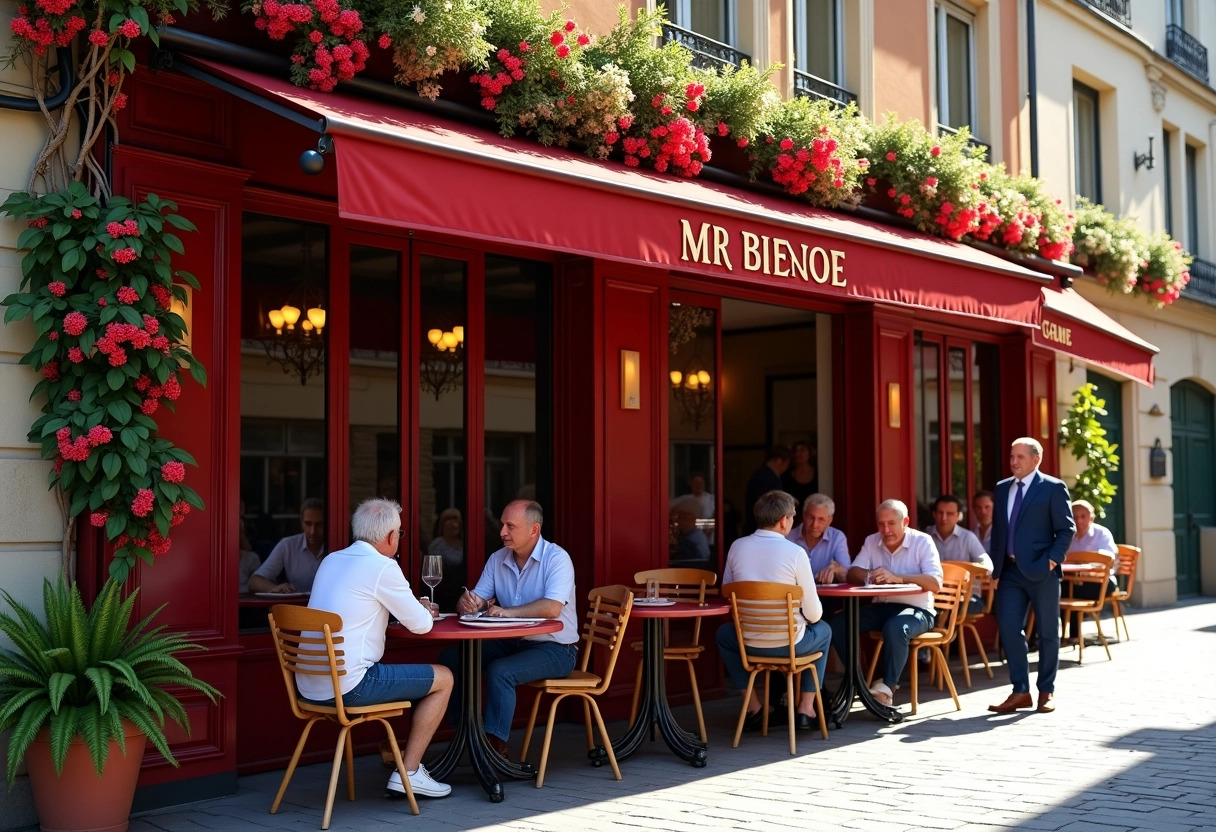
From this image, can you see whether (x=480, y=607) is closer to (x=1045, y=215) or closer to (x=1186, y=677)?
(x=1186, y=677)

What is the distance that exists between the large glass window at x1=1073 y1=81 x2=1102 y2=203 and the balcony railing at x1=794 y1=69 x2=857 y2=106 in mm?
5396

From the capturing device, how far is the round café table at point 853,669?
26.0 ft

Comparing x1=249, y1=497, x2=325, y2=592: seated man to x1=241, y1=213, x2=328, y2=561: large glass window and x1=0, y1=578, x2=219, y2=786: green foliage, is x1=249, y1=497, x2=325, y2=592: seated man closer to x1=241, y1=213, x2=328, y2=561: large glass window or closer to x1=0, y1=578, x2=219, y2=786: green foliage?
x1=241, y1=213, x2=328, y2=561: large glass window

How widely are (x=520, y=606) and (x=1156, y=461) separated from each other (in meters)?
11.8

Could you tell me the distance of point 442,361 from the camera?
770 centimetres

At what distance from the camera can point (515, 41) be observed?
7352 mm

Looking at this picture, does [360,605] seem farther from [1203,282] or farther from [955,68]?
[1203,282]

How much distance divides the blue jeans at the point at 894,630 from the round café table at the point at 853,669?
0.19 ft

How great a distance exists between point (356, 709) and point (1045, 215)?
9.10m

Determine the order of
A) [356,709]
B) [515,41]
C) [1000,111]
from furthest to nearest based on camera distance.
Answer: [1000,111], [515,41], [356,709]

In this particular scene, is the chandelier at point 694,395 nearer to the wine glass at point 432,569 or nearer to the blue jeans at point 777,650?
the blue jeans at point 777,650

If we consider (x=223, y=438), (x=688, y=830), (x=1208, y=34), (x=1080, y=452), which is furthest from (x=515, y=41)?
(x=1208, y=34)

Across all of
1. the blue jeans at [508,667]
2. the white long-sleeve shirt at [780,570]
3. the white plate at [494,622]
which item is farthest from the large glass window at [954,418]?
the white plate at [494,622]

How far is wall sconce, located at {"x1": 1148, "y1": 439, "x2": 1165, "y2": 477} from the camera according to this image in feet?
52.3
